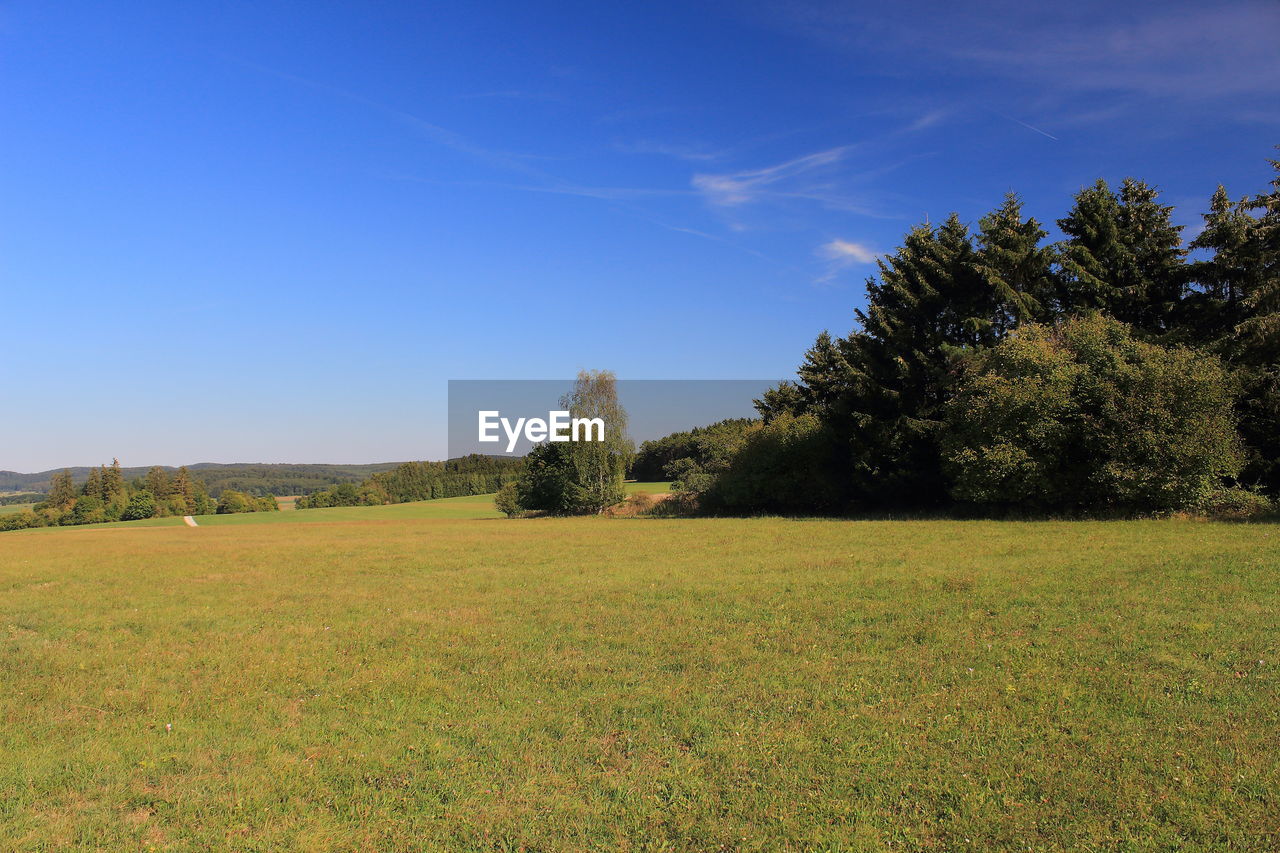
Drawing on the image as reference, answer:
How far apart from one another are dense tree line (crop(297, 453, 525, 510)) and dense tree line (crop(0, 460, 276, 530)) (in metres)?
11.1

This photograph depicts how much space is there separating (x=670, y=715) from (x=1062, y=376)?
82.3 feet

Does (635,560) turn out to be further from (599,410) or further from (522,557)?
(599,410)

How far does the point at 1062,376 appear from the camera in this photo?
1006 inches

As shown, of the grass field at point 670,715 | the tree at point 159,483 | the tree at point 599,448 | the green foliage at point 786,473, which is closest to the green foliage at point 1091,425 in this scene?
the green foliage at point 786,473

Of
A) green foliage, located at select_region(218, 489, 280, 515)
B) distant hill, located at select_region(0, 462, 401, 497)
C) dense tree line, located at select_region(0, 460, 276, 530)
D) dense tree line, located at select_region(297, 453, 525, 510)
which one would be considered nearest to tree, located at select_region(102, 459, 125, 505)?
dense tree line, located at select_region(0, 460, 276, 530)

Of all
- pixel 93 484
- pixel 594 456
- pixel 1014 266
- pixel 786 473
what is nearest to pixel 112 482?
pixel 93 484

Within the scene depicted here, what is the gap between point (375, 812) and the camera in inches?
197

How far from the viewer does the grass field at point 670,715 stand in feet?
15.5

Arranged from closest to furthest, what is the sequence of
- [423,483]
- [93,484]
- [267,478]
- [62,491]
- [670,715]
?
[670,715] → [93,484] → [62,491] → [423,483] → [267,478]

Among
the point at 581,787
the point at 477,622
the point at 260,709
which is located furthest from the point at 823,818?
the point at 477,622

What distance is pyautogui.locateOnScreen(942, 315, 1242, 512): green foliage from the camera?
916 inches

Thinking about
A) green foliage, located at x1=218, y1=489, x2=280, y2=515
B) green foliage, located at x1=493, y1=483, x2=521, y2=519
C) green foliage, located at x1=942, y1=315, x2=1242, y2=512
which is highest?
green foliage, located at x1=942, y1=315, x2=1242, y2=512

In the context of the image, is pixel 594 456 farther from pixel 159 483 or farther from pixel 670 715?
pixel 159 483

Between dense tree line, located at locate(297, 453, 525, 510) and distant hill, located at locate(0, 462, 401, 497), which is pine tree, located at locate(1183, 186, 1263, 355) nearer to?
dense tree line, located at locate(297, 453, 525, 510)
